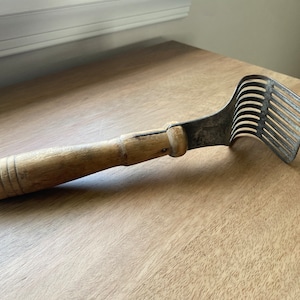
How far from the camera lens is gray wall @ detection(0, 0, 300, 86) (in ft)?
2.24

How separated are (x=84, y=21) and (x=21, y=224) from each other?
48 centimetres

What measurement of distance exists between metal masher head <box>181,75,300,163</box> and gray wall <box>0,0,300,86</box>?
0.39m

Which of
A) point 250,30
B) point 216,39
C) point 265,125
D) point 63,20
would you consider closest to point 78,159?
point 265,125

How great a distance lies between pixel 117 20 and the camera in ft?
2.54

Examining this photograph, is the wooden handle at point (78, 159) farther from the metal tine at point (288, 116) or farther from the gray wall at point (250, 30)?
the gray wall at point (250, 30)

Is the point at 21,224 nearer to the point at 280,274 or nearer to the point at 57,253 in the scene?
the point at 57,253

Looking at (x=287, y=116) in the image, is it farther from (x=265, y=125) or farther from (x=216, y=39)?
(x=216, y=39)

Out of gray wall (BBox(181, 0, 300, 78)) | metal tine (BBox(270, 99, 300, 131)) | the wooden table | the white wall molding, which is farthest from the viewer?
gray wall (BBox(181, 0, 300, 78))

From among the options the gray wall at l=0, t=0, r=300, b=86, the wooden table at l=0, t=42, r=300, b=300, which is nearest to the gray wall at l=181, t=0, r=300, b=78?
the gray wall at l=0, t=0, r=300, b=86

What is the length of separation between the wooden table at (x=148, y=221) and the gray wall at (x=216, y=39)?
0.44 ft

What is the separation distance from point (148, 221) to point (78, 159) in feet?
0.32

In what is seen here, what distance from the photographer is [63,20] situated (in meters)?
0.67

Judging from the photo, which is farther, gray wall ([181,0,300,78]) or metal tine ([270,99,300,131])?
gray wall ([181,0,300,78])

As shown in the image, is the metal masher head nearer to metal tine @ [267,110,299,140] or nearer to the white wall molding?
metal tine @ [267,110,299,140]
